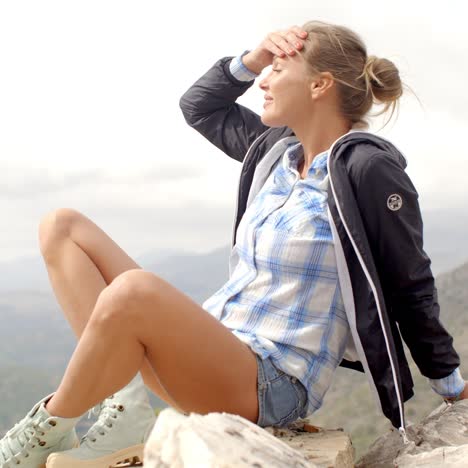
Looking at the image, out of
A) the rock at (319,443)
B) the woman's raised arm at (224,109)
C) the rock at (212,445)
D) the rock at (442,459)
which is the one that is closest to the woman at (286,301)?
the rock at (319,443)

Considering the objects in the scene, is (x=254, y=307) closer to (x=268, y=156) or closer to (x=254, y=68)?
(x=268, y=156)

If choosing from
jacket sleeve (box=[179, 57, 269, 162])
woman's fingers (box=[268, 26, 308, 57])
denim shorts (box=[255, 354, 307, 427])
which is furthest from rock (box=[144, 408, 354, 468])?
jacket sleeve (box=[179, 57, 269, 162])

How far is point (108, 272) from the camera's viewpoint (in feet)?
11.1

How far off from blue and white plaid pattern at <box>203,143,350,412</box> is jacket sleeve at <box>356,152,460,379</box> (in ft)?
0.67

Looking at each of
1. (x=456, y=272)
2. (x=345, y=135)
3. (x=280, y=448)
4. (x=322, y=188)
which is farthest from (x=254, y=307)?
(x=456, y=272)

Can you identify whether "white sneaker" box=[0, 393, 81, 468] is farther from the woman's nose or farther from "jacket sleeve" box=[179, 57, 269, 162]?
"jacket sleeve" box=[179, 57, 269, 162]

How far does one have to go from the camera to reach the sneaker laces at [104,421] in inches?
125

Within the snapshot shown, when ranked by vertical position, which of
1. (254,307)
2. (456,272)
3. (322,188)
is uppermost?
(322,188)

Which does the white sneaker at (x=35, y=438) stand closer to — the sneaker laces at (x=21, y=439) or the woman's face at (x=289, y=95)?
the sneaker laces at (x=21, y=439)

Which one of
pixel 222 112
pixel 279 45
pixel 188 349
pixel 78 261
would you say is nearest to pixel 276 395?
pixel 188 349

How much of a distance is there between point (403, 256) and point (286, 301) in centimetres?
52

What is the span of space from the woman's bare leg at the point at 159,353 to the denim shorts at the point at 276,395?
35 mm

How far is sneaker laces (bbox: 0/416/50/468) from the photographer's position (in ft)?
9.88

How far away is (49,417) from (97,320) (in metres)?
0.55
